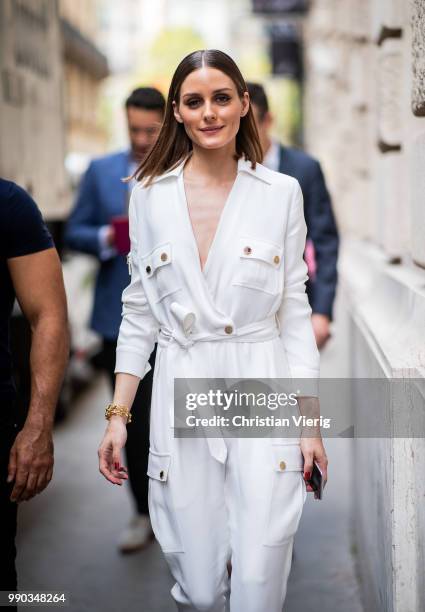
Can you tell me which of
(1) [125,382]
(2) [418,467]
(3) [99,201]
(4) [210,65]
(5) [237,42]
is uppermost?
(5) [237,42]

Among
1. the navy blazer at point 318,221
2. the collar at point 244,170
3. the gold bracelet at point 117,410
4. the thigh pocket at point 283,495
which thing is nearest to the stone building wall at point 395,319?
the navy blazer at point 318,221

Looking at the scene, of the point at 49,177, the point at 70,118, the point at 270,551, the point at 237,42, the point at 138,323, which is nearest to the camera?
the point at 270,551

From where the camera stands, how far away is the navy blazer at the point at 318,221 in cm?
487

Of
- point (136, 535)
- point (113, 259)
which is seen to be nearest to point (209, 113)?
point (113, 259)

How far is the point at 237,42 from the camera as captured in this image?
9362 cm

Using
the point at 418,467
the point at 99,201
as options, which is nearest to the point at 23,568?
the point at 99,201

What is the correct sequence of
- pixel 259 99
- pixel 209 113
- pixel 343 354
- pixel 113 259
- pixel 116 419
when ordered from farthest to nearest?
pixel 343 354 < pixel 113 259 < pixel 259 99 < pixel 116 419 < pixel 209 113

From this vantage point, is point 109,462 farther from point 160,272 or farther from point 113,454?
point 160,272

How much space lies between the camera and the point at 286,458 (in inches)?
114

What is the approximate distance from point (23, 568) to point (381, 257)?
8.46ft

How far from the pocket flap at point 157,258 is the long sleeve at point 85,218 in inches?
89.6

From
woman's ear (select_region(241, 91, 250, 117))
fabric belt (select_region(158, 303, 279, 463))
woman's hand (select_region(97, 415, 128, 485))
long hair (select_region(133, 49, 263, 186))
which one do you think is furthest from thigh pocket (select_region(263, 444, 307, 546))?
woman's ear (select_region(241, 91, 250, 117))

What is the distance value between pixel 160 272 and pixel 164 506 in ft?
2.22

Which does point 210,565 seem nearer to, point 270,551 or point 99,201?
point 270,551
